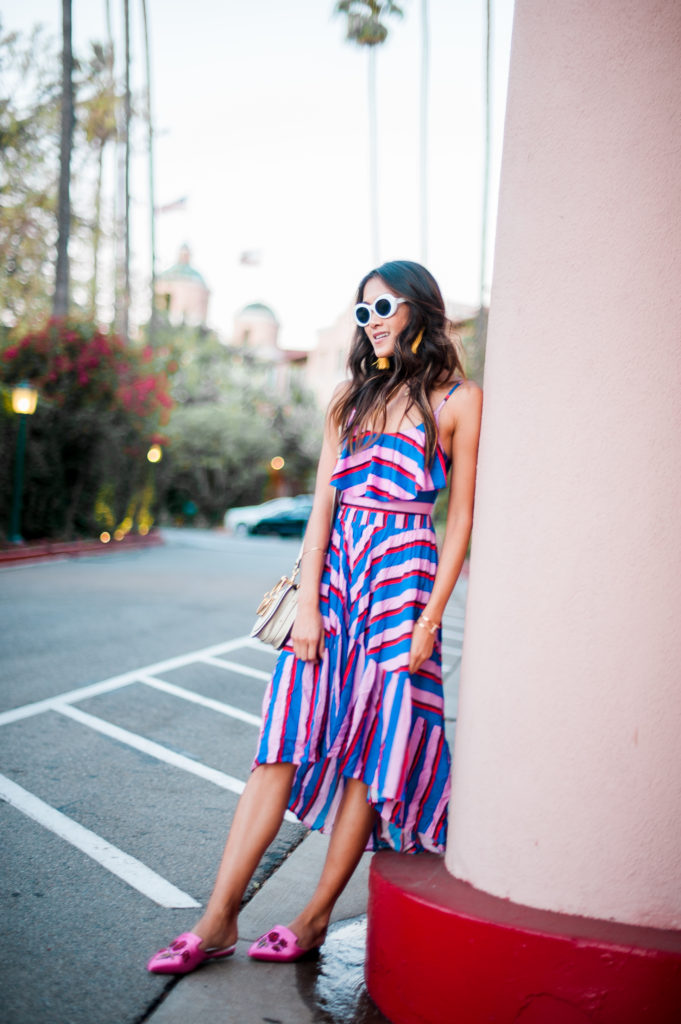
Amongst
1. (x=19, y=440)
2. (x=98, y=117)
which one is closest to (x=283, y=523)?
(x=98, y=117)

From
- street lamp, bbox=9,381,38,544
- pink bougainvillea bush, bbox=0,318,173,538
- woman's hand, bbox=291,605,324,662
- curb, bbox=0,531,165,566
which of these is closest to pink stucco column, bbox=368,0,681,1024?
woman's hand, bbox=291,605,324,662

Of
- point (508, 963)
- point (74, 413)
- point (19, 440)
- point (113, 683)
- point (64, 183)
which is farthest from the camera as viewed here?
point (64, 183)

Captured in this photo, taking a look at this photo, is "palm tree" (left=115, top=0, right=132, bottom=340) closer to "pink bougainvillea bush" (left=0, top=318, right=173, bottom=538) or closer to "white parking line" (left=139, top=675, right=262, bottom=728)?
"pink bougainvillea bush" (left=0, top=318, right=173, bottom=538)

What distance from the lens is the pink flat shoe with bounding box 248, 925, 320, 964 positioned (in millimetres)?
2256

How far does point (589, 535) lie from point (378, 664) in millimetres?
680

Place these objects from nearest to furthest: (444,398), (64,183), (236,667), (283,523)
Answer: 1. (444,398)
2. (236,667)
3. (64,183)
4. (283,523)

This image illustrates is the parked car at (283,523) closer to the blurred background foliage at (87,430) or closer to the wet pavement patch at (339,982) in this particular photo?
the blurred background foliage at (87,430)

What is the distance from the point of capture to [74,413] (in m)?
17.2

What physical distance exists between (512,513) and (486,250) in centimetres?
2118

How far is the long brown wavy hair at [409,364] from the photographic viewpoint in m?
2.39

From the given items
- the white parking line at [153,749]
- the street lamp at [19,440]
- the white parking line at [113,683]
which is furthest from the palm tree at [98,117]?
the white parking line at [153,749]

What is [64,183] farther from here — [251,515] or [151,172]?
[251,515]

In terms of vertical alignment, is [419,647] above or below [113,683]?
above

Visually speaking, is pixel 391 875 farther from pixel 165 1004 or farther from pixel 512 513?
pixel 512 513
